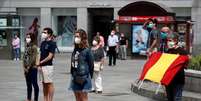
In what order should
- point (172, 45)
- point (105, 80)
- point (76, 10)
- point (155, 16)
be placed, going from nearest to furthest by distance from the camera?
point (172, 45)
point (105, 80)
point (155, 16)
point (76, 10)

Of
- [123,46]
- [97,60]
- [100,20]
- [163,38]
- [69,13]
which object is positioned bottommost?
[123,46]

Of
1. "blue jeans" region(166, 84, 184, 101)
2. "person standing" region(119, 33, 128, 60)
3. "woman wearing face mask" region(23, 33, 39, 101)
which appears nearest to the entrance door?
"person standing" region(119, 33, 128, 60)

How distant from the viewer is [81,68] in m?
10.9

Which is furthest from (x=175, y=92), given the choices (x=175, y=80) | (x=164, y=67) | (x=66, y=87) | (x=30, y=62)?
(x=66, y=87)

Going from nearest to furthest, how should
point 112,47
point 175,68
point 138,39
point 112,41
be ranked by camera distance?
point 175,68 → point 112,47 → point 112,41 → point 138,39

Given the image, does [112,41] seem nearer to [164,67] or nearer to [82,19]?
[82,19]

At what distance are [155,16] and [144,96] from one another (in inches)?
719

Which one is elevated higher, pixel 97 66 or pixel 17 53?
pixel 97 66

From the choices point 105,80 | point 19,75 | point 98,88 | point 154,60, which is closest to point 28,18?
point 19,75

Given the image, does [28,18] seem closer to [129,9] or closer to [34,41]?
[129,9]

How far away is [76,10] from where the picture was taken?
1766 inches

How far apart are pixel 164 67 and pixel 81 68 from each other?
2290 mm

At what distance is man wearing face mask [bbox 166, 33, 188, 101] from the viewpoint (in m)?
11.9

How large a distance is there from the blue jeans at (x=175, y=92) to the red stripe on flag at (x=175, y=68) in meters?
0.14
